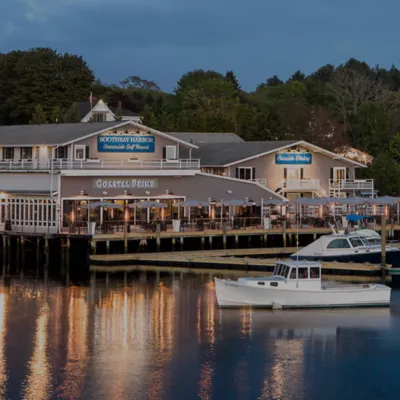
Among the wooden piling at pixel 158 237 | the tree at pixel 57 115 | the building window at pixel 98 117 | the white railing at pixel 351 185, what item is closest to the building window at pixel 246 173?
the white railing at pixel 351 185

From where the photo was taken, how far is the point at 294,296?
Result: 54.4m

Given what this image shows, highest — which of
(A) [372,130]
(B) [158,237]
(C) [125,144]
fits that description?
(A) [372,130]

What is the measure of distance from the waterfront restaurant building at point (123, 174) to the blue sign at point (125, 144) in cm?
7

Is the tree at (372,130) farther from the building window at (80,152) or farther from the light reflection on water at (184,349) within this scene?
the light reflection on water at (184,349)

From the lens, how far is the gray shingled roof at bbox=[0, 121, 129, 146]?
81219mm

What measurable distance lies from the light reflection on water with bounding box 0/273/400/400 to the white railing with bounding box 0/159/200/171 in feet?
61.5

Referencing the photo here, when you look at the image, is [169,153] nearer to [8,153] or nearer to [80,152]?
[80,152]

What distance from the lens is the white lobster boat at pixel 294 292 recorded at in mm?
54250

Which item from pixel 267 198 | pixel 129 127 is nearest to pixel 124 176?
pixel 129 127

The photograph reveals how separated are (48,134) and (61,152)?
11.7 ft

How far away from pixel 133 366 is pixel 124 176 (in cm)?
3670

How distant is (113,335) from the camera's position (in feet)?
162

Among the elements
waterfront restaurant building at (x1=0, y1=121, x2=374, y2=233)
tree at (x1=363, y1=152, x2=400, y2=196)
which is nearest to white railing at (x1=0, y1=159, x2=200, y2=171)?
waterfront restaurant building at (x1=0, y1=121, x2=374, y2=233)

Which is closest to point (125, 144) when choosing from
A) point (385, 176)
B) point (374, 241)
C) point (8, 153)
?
point (8, 153)
